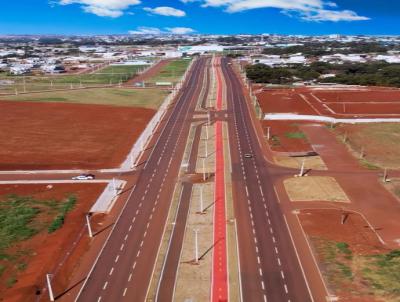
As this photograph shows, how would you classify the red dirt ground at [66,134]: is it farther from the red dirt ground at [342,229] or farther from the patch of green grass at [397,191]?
the patch of green grass at [397,191]

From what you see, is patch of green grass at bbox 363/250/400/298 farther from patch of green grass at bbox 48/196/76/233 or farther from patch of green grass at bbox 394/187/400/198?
patch of green grass at bbox 48/196/76/233

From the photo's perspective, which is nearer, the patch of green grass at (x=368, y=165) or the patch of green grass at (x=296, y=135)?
the patch of green grass at (x=368, y=165)

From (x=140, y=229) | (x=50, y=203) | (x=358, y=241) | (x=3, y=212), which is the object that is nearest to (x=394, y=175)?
(x=358, y=241)

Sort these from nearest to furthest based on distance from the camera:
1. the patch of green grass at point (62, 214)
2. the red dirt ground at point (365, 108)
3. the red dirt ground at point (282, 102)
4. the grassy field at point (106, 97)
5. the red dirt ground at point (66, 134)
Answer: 1. the patch of green grass at point (62, 214)
2. the red dirt ground at point (66, 134)
3. the red dirt ground at point (365, 108)
4. the red dirt ground at point (282, 102)
5. the grassy field at point (106, 97)

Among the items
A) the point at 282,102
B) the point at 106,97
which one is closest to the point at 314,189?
the point at 282,102

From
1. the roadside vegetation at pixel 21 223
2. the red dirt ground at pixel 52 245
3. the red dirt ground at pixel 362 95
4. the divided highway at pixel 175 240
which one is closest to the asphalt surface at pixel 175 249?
the divided highway at pixel 175 240

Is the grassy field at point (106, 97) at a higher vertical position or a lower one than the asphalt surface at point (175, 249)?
higher

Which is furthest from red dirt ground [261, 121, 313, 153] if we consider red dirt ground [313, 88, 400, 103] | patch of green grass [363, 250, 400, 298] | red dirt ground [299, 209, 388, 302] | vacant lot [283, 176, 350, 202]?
patch of green grass [363, 250, 400, 298]

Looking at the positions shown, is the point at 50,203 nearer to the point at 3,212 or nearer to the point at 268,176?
the point at 3,212
